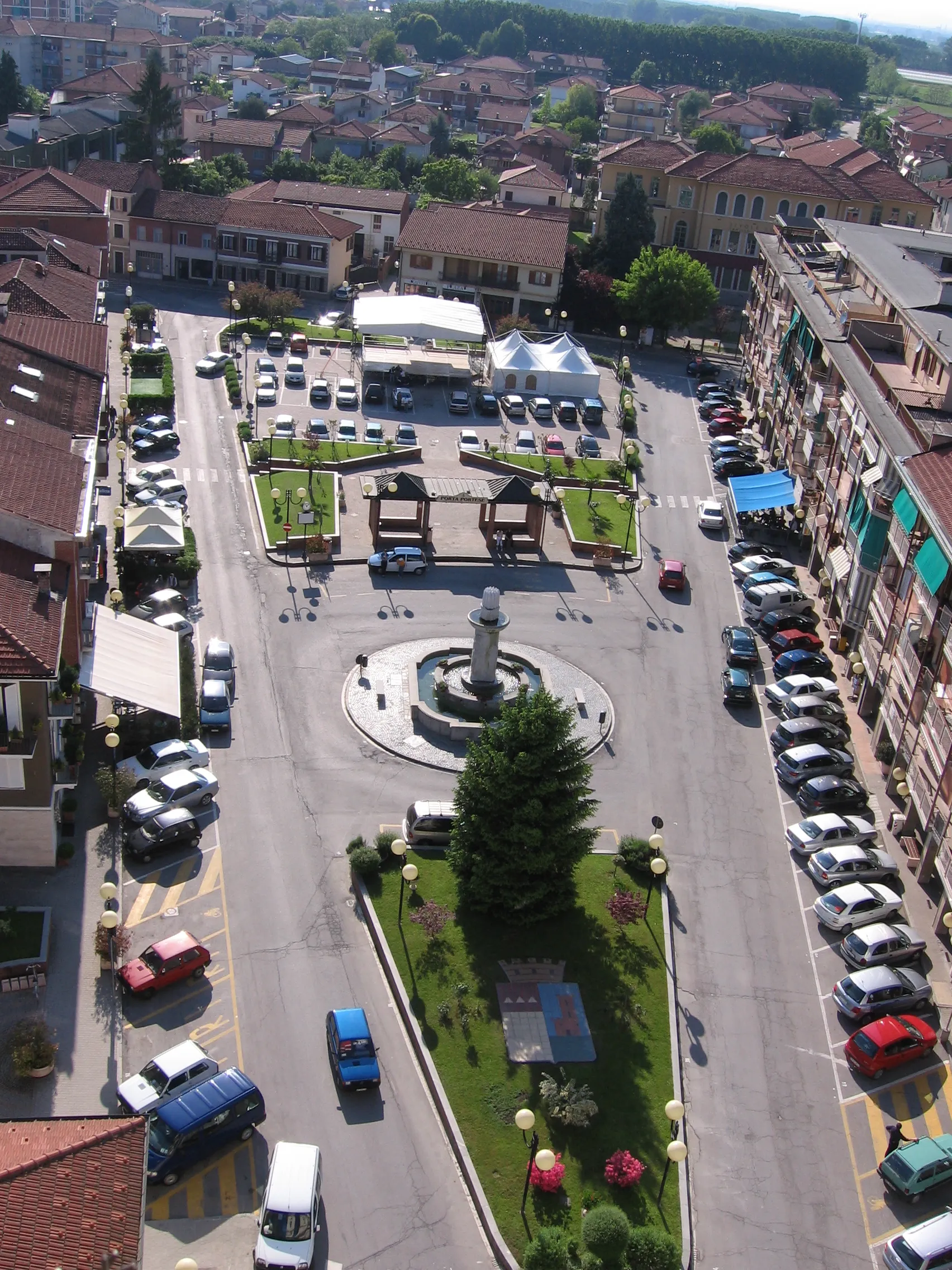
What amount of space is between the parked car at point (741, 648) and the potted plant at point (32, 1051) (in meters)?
32.5

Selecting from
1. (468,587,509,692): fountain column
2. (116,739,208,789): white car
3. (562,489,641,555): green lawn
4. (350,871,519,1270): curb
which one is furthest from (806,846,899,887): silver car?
(562,489,641,555): green lawn

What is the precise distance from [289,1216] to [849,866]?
2180 cm

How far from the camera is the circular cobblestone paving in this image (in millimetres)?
46562

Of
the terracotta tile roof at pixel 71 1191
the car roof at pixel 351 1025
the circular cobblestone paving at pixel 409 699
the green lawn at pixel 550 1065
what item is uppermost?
the terracotta tile roof at pixel 71 1191

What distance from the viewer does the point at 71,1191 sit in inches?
899

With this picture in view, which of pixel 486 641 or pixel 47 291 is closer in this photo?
pixel 486 641

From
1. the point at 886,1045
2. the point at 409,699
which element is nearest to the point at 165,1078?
the point at 886,1045

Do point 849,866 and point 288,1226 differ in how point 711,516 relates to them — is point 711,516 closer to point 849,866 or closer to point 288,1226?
point 849,866

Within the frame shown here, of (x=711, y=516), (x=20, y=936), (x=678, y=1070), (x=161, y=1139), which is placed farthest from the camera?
(x=711, y=516)

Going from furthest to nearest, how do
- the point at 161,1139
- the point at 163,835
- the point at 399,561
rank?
1. the point at 399,561
2. the point at 163,835
3. the point at 161,1139

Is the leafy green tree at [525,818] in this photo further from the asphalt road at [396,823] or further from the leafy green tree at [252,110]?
the leafy green tree at [252,110]

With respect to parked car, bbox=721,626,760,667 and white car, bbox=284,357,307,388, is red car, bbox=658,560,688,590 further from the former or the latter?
white car, bbox=284,357,307,388

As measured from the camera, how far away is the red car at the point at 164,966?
111ft

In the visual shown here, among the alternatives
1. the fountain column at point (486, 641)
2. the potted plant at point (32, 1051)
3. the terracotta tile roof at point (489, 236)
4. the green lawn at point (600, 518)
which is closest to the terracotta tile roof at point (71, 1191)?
the potted plant at point (32, 1051)
